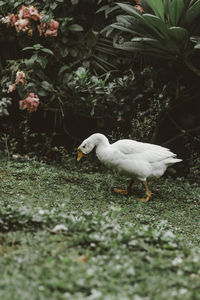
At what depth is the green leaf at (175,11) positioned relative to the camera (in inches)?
181

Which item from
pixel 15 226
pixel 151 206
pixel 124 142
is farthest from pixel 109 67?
pixel 15 226

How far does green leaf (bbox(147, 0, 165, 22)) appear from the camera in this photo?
464 cm

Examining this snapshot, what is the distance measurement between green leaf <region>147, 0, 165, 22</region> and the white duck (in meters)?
1.38

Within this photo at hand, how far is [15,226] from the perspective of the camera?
8.74ft

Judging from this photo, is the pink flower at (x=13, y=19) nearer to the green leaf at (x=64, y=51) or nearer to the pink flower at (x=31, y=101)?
the green leaf at (x=64, y=51)

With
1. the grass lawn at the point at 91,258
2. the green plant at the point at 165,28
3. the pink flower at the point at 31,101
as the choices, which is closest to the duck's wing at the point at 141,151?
the grass lawn at the point at 91,258

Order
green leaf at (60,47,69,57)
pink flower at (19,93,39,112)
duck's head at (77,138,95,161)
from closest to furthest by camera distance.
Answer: duck's head at (77,138,95,161), pink flower at (19,93,39,112), green leaf at (60,47,69,57)

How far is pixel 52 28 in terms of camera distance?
17.4 ft

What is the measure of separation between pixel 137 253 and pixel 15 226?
761 mm

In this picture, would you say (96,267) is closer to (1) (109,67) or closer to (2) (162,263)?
(2) (162,263)

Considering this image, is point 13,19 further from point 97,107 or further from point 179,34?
point 179,34

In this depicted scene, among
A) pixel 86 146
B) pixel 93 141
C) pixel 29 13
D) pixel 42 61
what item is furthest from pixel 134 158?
pixel 29 13

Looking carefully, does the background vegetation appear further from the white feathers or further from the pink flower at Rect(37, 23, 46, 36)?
the white feathers

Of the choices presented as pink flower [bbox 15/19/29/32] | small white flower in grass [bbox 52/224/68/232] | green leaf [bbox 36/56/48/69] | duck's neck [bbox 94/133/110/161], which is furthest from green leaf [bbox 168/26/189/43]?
small white flower in grass [bbox 52/224/68/232]
